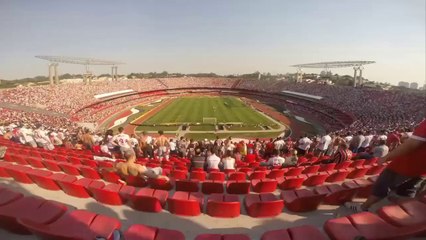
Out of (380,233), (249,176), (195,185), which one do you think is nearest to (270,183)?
(249,176)

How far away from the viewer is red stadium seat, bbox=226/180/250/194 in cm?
788

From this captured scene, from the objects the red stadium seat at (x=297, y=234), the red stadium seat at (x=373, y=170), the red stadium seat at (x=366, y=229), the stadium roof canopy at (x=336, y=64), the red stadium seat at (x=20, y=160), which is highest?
the stadium roof canopy at (x=336, y=64)

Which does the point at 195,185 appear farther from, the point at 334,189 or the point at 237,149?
the point at 237,149

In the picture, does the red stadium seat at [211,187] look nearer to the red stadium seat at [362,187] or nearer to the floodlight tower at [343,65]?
the red stadium seat at [362,187]

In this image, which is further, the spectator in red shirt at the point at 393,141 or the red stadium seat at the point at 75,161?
the spectator in red shirt at the point at 393,141

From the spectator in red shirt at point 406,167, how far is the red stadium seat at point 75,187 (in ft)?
20.9

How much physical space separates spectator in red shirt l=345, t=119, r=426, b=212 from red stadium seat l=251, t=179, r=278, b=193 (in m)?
2.79

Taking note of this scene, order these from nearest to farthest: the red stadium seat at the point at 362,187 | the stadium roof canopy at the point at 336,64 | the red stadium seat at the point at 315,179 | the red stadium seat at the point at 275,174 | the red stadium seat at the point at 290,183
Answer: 1. the red stadium seat at the point at 362,187
2. the red stadium seat at the point at 290,183
3. the red stadium seat at the point at 315,179
4. the red stadium seat at the point at 275,174
5. the stadium roof canopy at the point at 336,64

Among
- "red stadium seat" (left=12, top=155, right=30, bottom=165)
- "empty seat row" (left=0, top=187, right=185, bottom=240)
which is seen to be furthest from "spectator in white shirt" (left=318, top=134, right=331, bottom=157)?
"red stadium seat" (left=12, top=155, right=30, bottom=165)

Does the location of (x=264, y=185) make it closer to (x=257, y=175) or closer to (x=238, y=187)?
(x=238, y=187)

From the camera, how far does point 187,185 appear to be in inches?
313

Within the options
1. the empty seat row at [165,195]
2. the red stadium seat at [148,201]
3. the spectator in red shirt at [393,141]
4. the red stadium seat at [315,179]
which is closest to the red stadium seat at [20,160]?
the empty seat row at [165,195]

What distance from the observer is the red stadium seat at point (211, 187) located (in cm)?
781

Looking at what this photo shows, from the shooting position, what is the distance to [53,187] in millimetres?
7621
